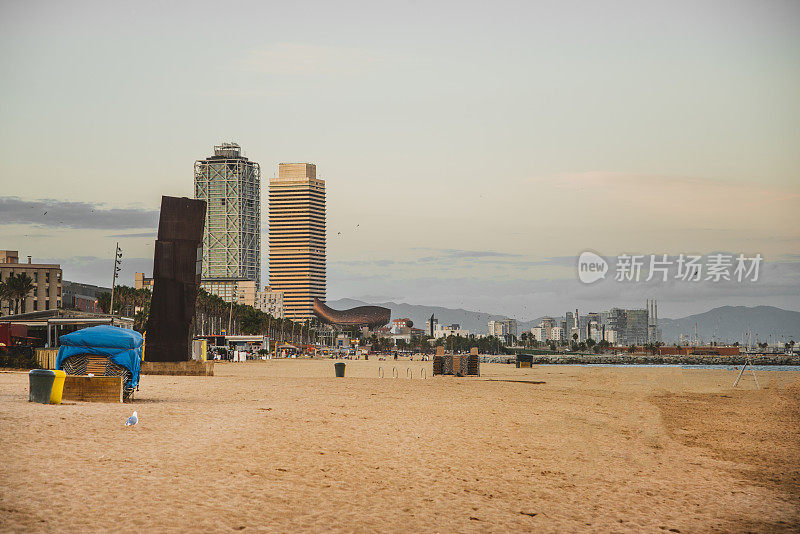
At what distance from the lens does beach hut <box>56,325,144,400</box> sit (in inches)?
870

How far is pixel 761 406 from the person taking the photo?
31.8m

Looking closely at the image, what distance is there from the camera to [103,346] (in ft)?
72.7

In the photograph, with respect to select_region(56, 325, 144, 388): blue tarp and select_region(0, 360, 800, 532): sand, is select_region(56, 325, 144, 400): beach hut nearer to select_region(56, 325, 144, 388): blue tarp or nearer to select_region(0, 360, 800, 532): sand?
select_region(56, 325, 144, 388): blue tarp

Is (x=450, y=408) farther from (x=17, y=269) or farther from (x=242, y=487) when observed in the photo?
(x=17, y=269)

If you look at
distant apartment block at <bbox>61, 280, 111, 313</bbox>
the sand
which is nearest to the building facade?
distant apartment block at <bbox>61, 280, 111, 313</bbox>

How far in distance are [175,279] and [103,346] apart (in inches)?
777

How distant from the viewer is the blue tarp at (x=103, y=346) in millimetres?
22062

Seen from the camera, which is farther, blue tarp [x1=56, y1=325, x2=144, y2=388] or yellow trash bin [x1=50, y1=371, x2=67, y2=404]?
blue tarp [x1=56, y1=325, x2=144, y2=388]

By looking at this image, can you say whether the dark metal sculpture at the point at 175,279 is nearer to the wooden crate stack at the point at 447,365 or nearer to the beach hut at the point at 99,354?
the wooden crate stack at the point at 447,365

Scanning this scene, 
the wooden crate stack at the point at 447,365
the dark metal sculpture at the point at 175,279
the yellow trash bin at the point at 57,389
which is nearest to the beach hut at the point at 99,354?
the yellow trash bin at the point at 57,389

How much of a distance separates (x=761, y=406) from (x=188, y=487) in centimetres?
2740

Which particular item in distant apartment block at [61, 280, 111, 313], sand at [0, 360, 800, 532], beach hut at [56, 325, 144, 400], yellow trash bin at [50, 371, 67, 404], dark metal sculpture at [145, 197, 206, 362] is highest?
distant apartment block at [61, 280, 111, 313]

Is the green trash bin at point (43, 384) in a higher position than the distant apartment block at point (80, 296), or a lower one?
lower

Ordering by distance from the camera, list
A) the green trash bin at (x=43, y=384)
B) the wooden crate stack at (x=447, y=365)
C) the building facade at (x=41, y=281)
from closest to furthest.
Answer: the green trash bin at (x=43, y=384) < the wooden crate stack at (x=447, y=365) < the building facade at (x=41, y=281)
